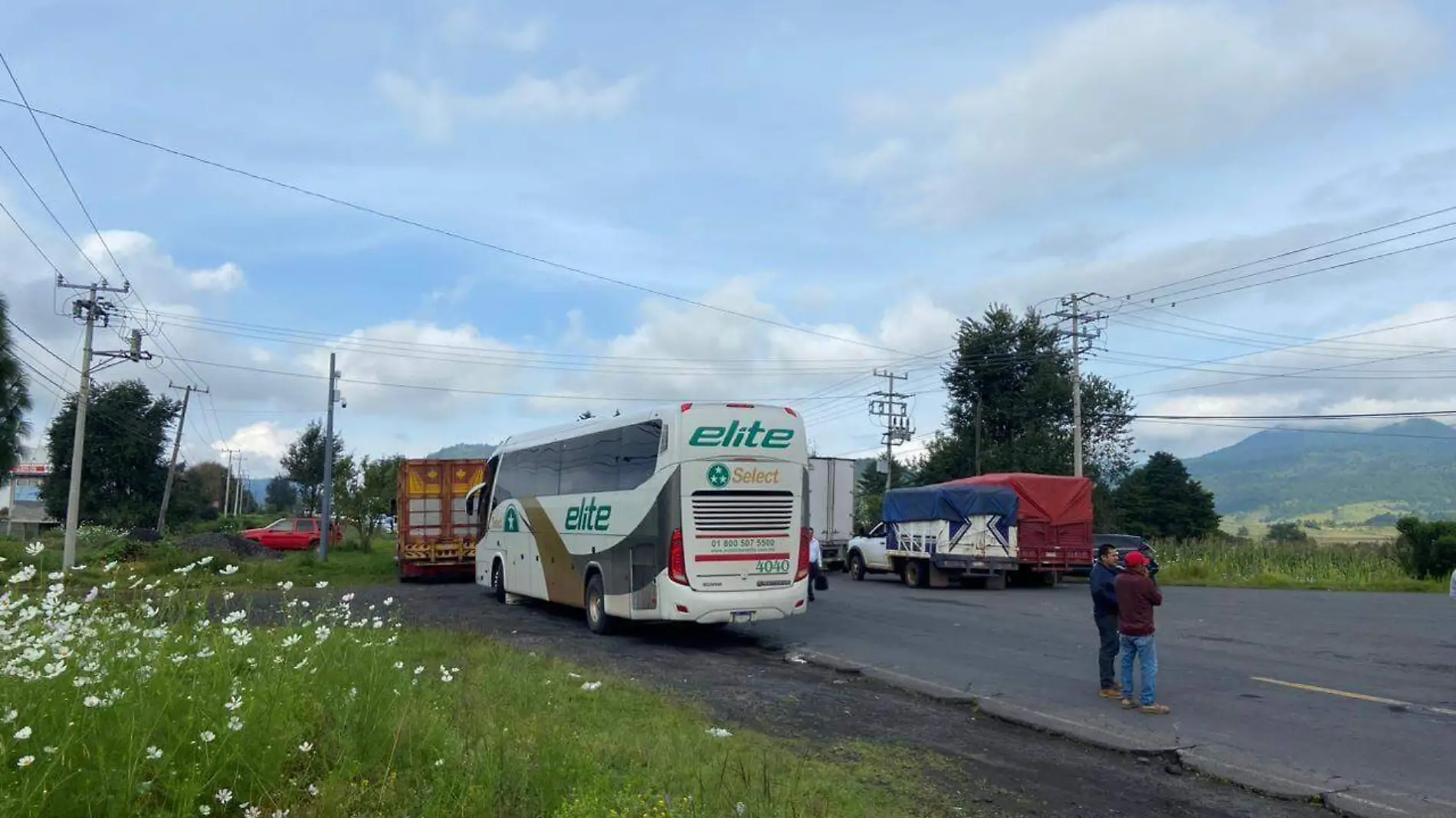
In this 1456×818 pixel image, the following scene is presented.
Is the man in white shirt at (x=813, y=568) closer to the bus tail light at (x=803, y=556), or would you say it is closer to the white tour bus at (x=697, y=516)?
the bus tail light at (x=803, y=556)

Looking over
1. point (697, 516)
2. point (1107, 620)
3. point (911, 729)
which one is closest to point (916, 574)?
point (697, 516)

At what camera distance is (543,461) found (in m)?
19.5

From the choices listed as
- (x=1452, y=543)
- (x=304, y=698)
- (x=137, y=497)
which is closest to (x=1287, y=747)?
(x=304, y=698)

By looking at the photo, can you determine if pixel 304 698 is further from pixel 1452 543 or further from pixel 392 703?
pixel 1452 543

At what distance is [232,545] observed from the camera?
3794 centimetres

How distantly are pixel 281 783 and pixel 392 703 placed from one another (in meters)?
1.22

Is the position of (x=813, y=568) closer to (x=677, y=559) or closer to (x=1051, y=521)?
(x=677, y=559)

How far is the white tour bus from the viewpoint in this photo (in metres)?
14.6

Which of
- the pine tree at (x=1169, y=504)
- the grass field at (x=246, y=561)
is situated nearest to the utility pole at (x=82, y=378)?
the grass field at (x=246, y=561)

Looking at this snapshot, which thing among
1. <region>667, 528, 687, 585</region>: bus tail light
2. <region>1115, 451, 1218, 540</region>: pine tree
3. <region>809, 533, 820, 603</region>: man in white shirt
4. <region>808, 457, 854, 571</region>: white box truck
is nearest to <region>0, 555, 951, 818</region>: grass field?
<region>667, 528, 687, 585</region>: bus tail light

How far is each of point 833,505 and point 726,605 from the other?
19273 millimetres

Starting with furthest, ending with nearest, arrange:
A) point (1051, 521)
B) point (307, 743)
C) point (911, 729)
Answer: point (1051, 521) → point (911, 729) → point (307, 743)

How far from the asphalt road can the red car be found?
31.3 meters

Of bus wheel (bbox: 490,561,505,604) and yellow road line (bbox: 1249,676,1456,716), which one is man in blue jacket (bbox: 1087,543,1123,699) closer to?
yellow road line (bbox: 1249,676,1456,716)
